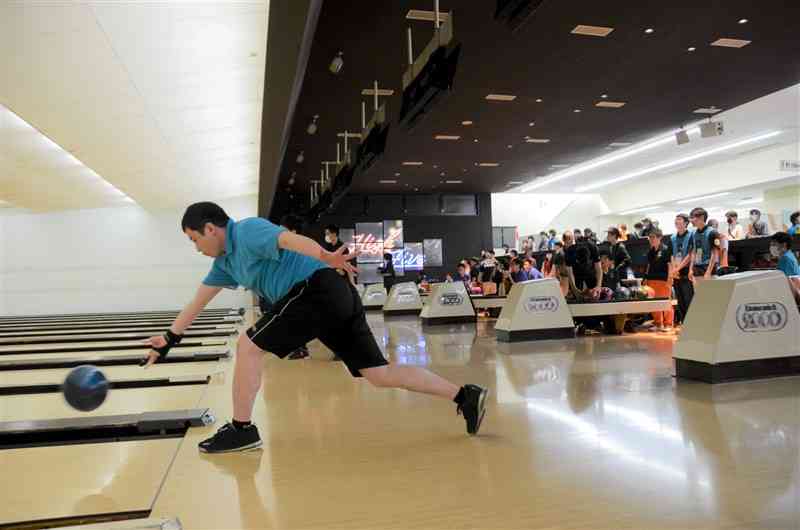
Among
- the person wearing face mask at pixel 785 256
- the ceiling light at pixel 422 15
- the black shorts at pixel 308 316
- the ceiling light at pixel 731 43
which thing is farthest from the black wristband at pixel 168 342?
the ceiling light at pixel 731 43

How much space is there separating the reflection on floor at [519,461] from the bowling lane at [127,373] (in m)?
0.98

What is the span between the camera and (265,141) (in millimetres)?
9617

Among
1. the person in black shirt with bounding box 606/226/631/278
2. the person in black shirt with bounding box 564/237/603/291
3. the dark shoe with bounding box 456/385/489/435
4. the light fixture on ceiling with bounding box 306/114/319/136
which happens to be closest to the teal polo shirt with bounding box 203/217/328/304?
the dark shoe with bounding box 456/385/489/435

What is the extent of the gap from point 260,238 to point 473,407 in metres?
1.14

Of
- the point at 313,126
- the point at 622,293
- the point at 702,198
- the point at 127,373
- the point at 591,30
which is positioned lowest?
the point at 127,373

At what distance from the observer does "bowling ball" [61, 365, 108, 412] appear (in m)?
1.80

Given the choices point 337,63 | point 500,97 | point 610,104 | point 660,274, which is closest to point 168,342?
point 337,63

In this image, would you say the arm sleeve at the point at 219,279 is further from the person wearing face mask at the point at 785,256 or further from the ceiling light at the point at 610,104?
the ceiling light at the point at 610,104

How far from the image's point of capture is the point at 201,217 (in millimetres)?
2303

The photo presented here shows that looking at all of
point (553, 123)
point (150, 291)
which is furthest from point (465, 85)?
point (150, 291)

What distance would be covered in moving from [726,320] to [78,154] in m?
10.6

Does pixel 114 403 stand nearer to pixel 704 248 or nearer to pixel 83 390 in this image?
pixel 83 390

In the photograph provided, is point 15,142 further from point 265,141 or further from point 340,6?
point 340,6

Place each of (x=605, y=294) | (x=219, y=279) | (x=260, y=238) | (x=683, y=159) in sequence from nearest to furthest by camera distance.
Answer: (x=260, y=238), (x=219, y=279), (x=605, y=294), (x=683, y=159)
